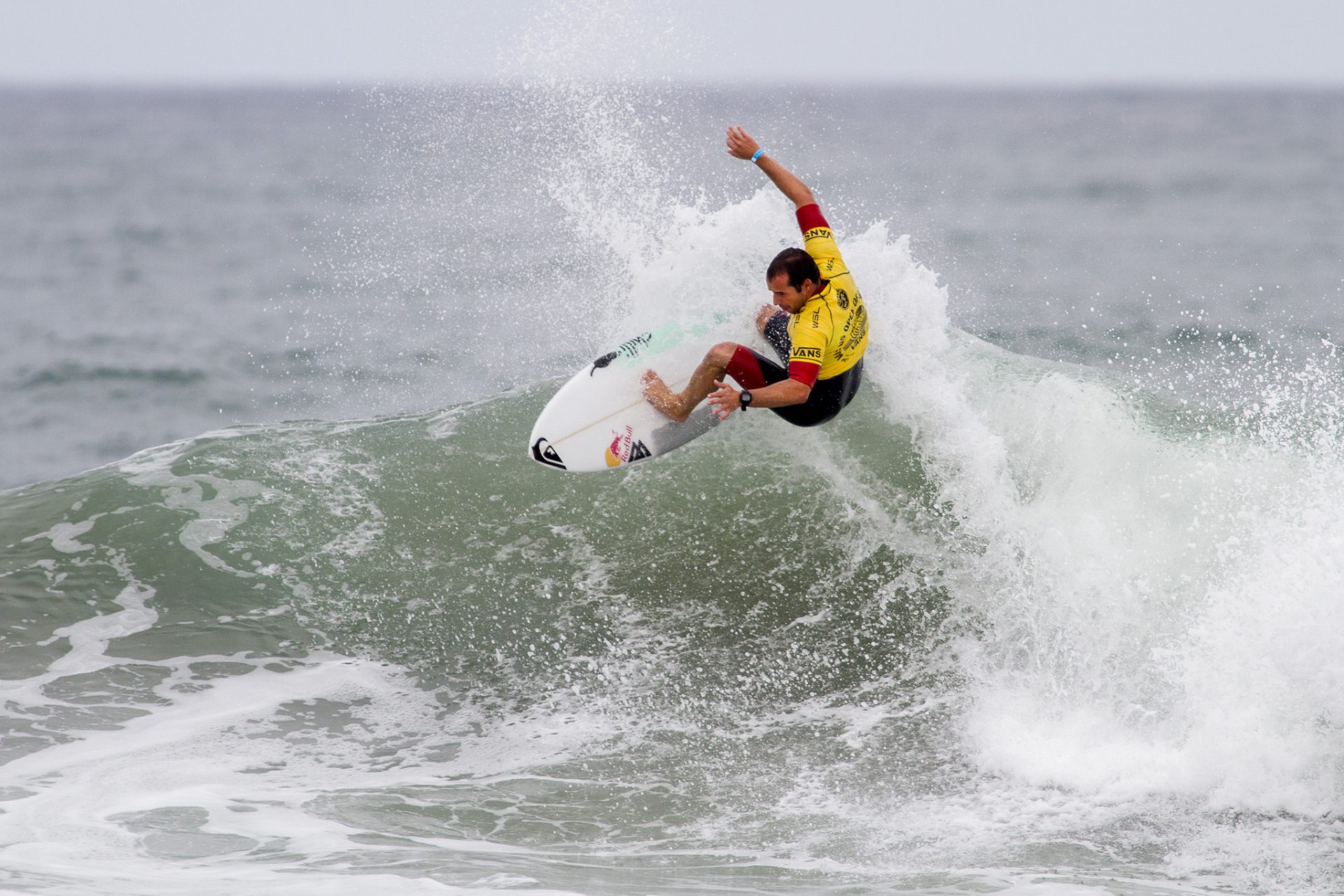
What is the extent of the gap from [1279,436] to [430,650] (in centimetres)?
628

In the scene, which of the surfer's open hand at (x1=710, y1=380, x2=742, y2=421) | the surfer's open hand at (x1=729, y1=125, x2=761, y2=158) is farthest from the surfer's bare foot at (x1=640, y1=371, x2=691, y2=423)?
the surfer's open hand at (x1=729, y1=125, x2=761, y2=158)

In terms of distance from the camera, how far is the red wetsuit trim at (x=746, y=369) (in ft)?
21.1

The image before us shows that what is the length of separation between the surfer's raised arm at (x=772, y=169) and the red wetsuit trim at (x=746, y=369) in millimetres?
883

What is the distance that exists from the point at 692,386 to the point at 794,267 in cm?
104

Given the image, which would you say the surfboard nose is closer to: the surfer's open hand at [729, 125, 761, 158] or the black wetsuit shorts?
the black wetsuit shorts

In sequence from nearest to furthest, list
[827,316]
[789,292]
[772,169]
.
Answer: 1. [789,292]
2. [827,316]
3. [772,169]

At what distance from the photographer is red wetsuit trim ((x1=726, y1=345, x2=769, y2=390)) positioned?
21.1 ft

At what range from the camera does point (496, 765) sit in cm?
573

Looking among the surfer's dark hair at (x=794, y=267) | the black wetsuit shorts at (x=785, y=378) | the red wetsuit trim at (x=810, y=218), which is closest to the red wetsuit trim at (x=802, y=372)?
the black wetsuit shorts at (x=785, y=378)

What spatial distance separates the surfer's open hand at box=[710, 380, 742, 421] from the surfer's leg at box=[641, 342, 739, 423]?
0.50 meters

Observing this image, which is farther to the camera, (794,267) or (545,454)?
(545,454)

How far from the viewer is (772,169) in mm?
6309

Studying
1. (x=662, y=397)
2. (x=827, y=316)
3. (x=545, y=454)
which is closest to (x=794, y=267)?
(x=827, y=316)

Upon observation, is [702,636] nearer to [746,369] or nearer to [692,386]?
[692,386]
